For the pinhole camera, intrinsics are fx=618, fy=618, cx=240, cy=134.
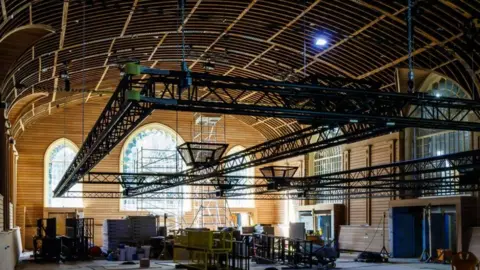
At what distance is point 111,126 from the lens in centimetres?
1466

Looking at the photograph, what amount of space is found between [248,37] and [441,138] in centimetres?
999

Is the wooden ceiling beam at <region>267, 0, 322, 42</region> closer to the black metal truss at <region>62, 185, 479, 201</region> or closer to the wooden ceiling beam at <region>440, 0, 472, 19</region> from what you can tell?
the wooden ceiling beam at <region>440, 0, 472, 19</region>

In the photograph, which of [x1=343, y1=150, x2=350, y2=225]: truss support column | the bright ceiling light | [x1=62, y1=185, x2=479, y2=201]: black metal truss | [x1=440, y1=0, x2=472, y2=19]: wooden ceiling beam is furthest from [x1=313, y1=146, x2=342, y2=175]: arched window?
[x1=440, y1=0, x2=472, y2=19]: wooden ceiling beam

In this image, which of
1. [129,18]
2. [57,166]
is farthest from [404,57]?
[57,166]

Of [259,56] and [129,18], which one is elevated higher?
[129,18]

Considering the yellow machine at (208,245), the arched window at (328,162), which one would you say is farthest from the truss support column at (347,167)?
the yellow machine at (208,245)

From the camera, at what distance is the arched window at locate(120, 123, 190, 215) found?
4109cm

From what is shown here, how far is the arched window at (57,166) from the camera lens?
3953cm

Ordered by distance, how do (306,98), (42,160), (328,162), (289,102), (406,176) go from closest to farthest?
(306,98)
(289,102)
(406,176)
(328,162)
(42,160)

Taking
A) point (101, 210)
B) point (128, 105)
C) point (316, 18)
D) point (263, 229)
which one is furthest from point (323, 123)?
point (101, 210)

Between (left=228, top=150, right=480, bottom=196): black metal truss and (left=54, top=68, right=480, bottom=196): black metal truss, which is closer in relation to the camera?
(left=54, top=68, right=480, bottom=196): black metal truss

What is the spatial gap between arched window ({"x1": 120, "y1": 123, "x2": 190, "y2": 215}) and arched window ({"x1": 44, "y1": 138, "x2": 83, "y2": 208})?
127 inches

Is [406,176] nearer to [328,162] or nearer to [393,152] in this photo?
[393,152]

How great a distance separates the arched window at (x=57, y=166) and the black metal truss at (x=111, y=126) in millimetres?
3067
